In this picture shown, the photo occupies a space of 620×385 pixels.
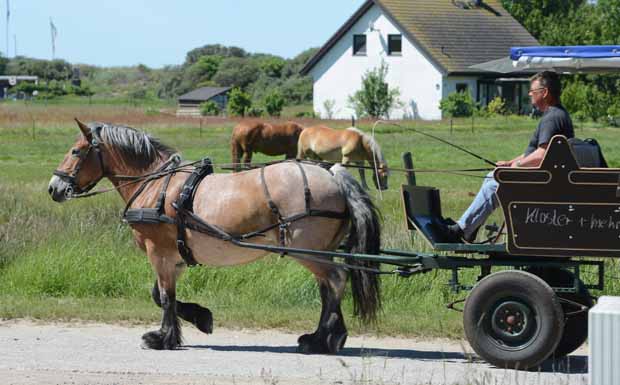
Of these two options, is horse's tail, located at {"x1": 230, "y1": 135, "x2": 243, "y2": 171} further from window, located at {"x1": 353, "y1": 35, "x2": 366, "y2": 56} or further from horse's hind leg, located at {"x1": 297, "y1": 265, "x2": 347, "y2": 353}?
window, located at {"x1": 353, "y1": 35, "x2": 366, "y2": 56}

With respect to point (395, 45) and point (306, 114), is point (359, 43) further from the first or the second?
point (306, 114)

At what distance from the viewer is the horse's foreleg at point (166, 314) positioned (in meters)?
9.07

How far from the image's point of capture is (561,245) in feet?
25.6

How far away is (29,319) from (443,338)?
13.1 feet

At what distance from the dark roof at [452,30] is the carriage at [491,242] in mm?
48840

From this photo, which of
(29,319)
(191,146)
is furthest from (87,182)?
(191,146)

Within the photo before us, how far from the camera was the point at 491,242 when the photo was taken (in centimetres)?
859

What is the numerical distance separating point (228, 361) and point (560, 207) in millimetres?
2829

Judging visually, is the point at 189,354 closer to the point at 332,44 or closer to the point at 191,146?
the point at 191,146

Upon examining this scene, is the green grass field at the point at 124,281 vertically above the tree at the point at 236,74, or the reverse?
the tree at the point at 236,74

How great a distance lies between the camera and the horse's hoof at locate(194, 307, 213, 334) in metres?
9.42

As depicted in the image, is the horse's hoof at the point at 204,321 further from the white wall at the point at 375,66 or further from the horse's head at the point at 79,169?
the white wall at the point at 375,66

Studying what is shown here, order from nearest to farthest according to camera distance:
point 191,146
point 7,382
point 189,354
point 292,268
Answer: point 7,382 < point 189,354 < point 292,268 < point 191,146

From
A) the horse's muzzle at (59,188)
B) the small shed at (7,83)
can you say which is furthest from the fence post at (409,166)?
the small shed at (7,83)
